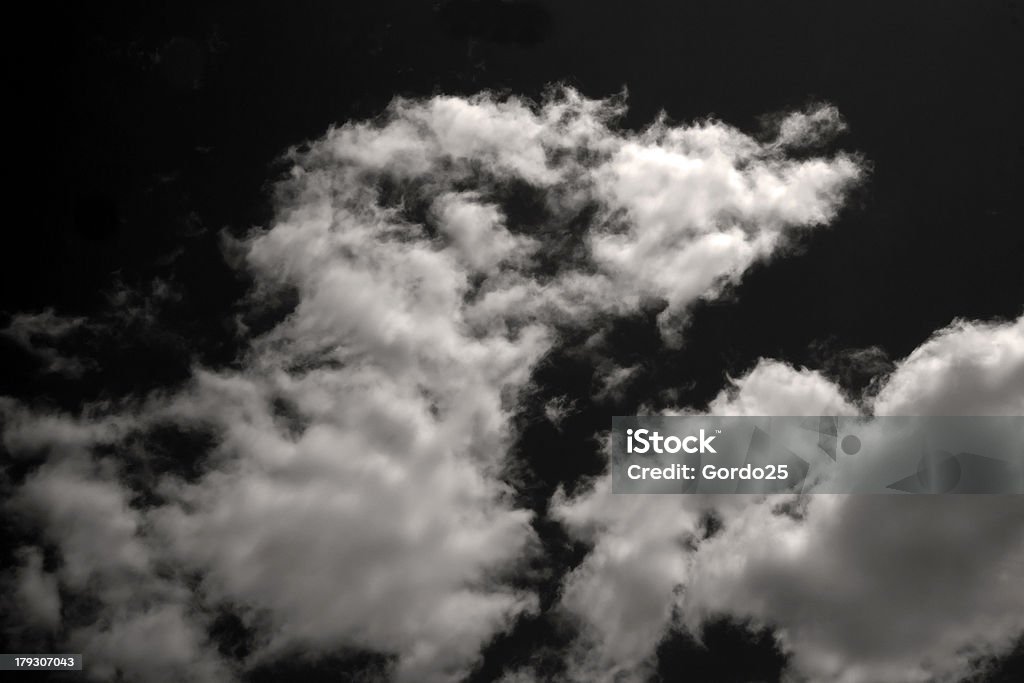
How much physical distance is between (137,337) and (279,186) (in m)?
25.5

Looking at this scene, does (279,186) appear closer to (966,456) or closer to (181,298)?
(181,298)

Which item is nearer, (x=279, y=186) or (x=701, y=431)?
(x=701, y=431)

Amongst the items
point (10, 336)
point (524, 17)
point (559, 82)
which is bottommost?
point (10, 336)

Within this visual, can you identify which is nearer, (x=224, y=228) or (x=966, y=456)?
(x=966, y=456)

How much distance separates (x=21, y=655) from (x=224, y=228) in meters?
57.4

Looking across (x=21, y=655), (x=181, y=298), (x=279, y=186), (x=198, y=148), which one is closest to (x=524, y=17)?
(x=279, y=186)

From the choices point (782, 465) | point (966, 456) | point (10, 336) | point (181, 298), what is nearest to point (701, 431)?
point (782, 465)

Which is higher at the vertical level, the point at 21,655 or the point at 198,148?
the point at 198,148

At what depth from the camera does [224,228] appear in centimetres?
10525

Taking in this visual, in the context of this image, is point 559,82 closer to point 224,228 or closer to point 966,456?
point 224,228

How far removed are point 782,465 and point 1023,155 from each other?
47.0 meters

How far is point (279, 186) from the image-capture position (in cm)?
10644

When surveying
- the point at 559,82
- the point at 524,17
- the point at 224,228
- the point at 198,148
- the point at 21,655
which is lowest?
the point at 21,655

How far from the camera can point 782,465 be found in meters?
96.4
